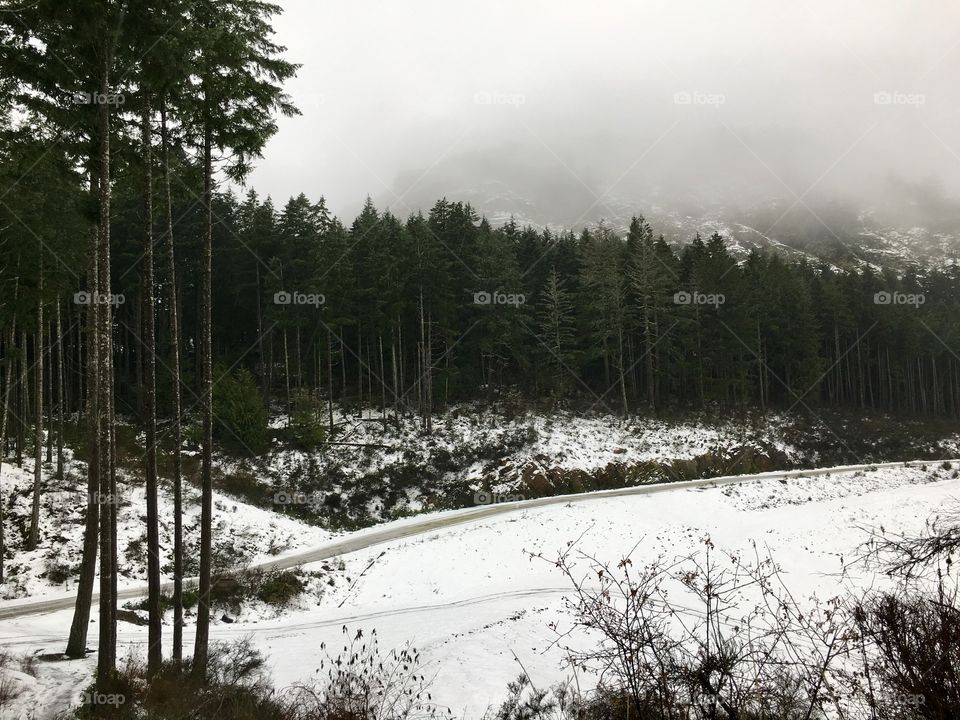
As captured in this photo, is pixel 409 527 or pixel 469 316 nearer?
pixel 409 527

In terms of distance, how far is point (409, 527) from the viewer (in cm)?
2452

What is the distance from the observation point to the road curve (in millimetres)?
15860

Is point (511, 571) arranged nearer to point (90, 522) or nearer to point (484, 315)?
point (90, 522)

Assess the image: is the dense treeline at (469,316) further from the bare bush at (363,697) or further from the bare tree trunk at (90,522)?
the bare bush at (363,697)

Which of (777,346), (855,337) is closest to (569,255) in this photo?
(777,346)

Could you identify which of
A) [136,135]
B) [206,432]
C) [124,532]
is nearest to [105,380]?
[206,432]

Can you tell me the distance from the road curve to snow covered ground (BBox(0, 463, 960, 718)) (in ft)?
2.98

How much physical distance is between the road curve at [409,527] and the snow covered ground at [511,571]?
0.91 meters

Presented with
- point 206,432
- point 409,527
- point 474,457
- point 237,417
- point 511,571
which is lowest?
point 511,571

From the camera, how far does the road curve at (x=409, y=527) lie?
1586 centimetres

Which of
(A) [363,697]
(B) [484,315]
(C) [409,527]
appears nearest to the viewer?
(A) [363,697]

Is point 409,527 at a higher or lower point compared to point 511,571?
higher

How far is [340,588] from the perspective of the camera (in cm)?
1836

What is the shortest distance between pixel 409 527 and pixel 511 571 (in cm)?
648
